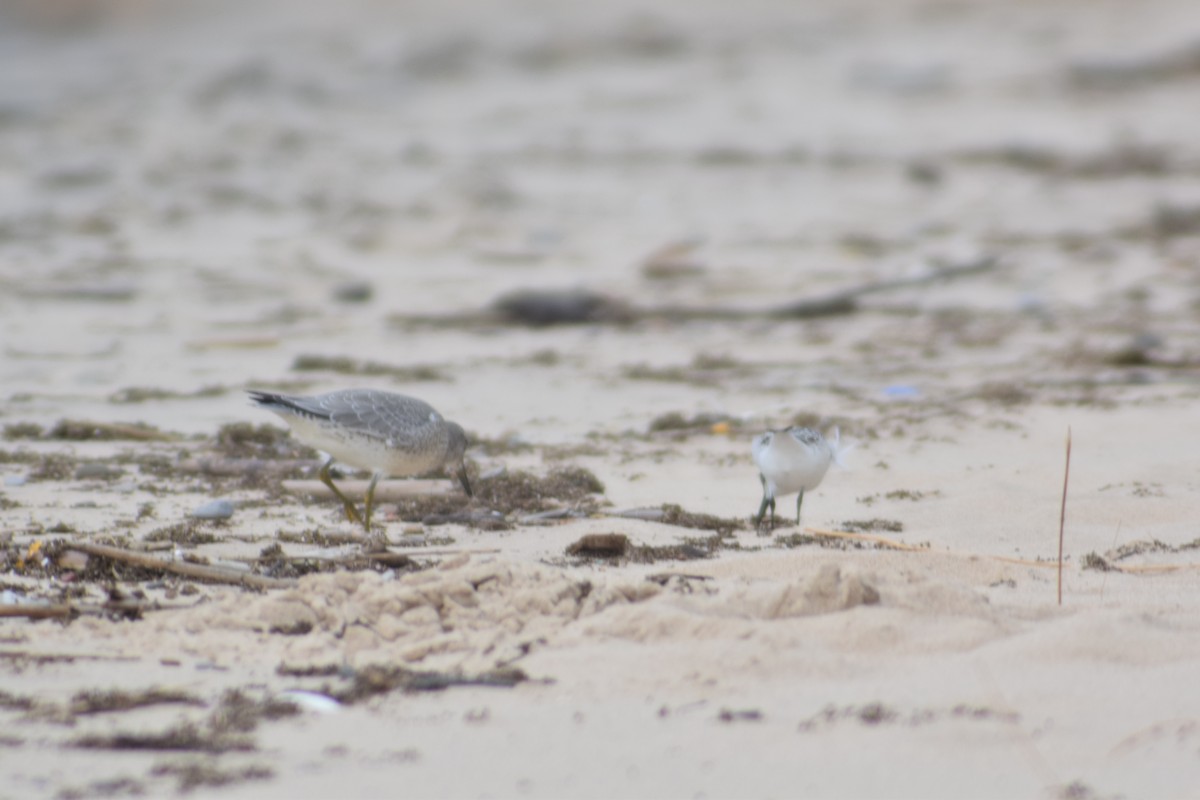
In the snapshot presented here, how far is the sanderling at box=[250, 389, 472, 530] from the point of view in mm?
5246

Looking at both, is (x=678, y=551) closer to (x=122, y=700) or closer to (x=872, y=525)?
(x=872, y=525)

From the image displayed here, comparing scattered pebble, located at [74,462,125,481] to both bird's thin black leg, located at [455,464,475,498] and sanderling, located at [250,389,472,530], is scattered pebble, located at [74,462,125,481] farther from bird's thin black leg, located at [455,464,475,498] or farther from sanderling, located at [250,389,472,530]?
bird's thin black leg, located at [455,464,475,498]

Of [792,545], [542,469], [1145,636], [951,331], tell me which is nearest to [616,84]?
[951,331]

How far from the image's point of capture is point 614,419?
719 centimetres

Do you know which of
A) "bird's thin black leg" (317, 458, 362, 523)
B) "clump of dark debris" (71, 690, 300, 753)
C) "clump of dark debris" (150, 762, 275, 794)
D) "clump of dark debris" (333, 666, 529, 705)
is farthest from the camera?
"bird's thin black leg" (317, 458, 362, 523)

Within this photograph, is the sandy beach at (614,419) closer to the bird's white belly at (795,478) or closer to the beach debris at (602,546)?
the beach debris at (602,546)

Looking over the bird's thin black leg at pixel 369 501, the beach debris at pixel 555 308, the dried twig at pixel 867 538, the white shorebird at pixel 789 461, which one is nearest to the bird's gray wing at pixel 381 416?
the bird's thin black leg at pixel 369 501

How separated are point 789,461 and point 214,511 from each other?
210 cm

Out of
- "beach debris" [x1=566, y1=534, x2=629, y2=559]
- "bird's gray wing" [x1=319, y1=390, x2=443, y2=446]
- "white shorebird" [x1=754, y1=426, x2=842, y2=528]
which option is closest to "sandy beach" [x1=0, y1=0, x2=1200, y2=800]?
"beach debris" [x1=566, y1=534, x2=629, y2=559]

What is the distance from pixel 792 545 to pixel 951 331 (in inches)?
203

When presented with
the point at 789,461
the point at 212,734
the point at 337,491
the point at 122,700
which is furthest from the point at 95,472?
the point at 212,734

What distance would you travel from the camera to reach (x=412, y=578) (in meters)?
3.95

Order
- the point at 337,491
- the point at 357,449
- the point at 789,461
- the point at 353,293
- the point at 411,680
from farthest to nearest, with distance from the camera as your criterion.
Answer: the point at 353,293 → the point at 337,491 → the point at 357,449 → the point at 789,461 → the point at 411,680

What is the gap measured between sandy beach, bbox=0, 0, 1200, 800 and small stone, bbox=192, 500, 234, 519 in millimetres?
15
